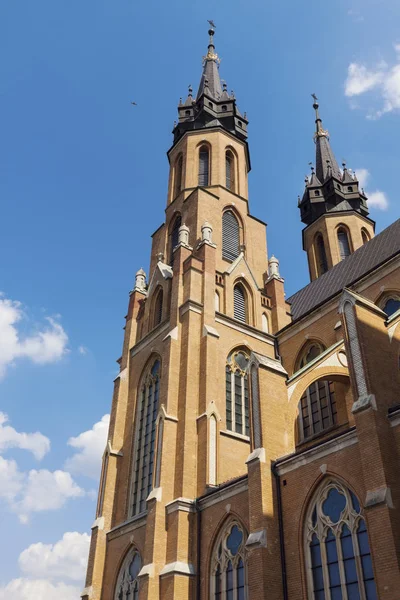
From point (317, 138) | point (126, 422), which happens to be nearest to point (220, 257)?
point (126, 422)

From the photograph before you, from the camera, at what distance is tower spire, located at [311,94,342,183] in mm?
48062

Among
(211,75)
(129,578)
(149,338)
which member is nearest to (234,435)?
(129,578)

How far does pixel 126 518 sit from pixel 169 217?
17.6 metres

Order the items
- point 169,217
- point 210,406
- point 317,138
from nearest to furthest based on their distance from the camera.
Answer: point 210,406
point 169,217
point 317,138

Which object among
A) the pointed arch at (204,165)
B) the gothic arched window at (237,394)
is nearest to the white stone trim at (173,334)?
the gothic arched window at (237,394)

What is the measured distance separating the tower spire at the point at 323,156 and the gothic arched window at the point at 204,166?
14604 millimetres

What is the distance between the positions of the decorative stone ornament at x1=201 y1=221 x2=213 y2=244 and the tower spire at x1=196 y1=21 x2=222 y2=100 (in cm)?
1459

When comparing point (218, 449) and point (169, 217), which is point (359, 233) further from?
point (218, 449)

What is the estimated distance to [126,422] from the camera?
26.4 m

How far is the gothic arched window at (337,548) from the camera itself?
13586mm

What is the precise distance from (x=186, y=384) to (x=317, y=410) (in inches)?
211

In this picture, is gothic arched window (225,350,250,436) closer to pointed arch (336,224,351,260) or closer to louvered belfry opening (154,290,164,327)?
louvered belfry opening (154,290,164,327)

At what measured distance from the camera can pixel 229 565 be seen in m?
17.8

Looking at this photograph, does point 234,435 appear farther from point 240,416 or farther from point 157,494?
point 157,494
